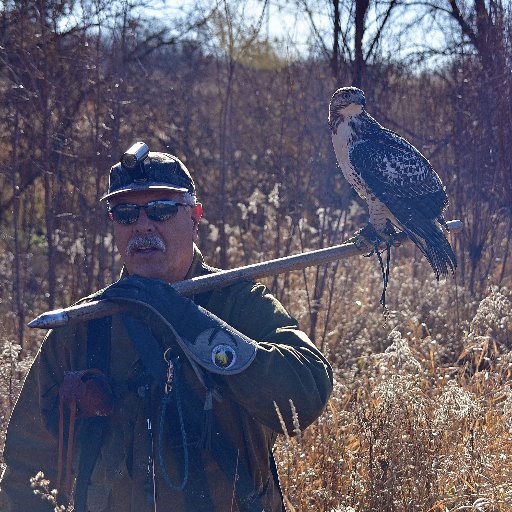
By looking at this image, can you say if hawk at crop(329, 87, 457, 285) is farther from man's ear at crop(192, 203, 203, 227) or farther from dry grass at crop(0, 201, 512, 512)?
man's ear at crop(192, 203, 203, 227)

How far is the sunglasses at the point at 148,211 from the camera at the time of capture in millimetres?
2832

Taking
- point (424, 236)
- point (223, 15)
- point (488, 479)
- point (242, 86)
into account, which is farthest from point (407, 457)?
point (242, 86)

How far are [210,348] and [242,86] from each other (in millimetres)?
9334

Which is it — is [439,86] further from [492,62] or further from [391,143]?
[391,143]

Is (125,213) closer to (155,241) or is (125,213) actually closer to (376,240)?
(155,241)

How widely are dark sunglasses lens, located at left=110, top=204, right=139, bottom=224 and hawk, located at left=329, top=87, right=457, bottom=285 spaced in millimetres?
1224

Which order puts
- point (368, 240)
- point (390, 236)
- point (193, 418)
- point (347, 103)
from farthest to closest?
point (347, 103), point (390, 236), point (368, 240), point (193, 418)

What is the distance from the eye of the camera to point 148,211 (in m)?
2.83

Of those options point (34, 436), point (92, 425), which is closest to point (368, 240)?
point (92, 425)

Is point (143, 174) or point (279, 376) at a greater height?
point (143, 174)

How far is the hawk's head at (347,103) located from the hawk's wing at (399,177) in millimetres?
150

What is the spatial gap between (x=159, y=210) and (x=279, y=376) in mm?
715

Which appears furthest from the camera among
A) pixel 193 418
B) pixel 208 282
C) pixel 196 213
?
pixel 196 213

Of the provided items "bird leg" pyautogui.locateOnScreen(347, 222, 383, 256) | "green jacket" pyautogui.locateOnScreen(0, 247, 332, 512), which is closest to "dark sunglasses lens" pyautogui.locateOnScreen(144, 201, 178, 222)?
"green jacket" pyautogui.locateOnScreen(0, 247, 332, 512)
